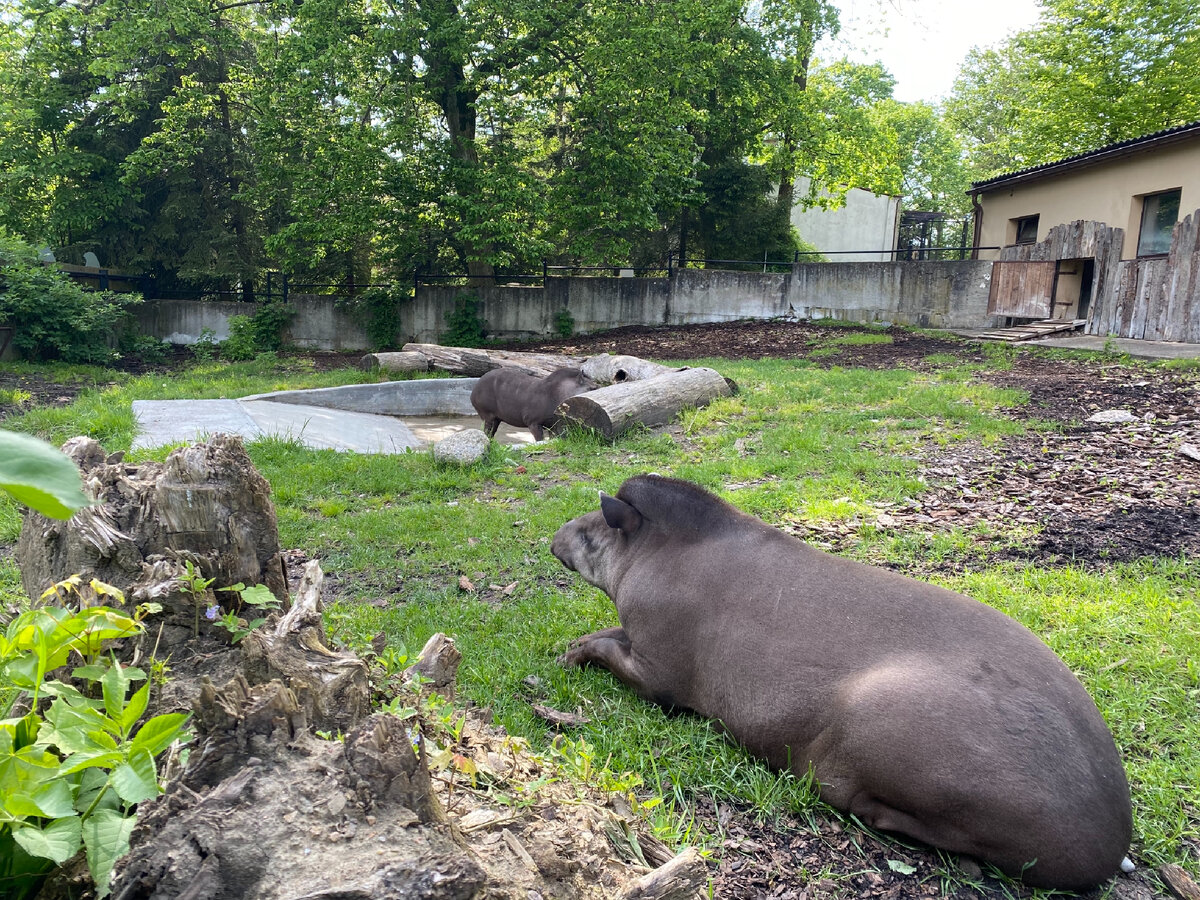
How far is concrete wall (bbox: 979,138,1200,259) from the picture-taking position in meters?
17.3

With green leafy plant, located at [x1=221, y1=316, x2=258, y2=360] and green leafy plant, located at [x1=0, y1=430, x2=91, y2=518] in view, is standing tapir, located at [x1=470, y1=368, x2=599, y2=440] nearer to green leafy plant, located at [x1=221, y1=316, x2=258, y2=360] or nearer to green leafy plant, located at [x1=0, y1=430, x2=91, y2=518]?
green leafy plant, located at [x1=221, y1=316, x2=258, y2=360]

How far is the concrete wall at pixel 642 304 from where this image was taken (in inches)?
914

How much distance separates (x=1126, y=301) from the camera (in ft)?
57.0

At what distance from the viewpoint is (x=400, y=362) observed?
1738cm

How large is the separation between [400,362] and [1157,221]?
1706cm

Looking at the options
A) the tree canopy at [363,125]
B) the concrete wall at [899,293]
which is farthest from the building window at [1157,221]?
the tree canopy at [363,125]

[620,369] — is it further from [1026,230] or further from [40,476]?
[1026,230]

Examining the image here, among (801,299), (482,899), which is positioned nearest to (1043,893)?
(482,899)

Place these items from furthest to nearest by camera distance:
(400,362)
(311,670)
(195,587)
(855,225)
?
(855,225), (400,362), (195,587), (311,670)

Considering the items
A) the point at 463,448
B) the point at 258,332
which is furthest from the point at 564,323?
the point at 463,448

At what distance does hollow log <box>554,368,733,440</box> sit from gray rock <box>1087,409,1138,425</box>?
4.86 m

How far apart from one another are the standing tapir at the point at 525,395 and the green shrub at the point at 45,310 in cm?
1038

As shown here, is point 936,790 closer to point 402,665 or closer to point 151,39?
point 402,665

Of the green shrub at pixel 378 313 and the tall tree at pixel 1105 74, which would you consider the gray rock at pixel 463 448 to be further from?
the tall tree at pixel 1105 74
